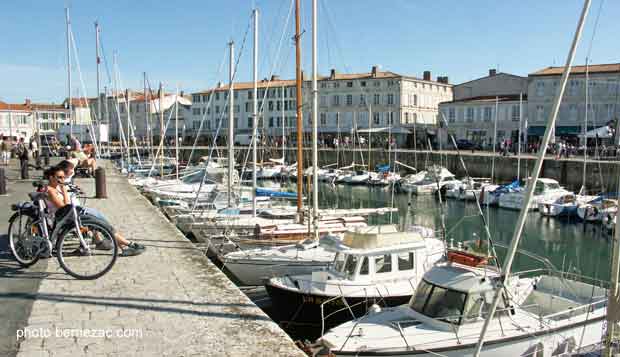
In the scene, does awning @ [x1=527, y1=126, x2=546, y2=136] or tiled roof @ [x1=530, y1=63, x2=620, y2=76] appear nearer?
tiled roof @ [x1=530, y1=63, x2=620, y2=76]

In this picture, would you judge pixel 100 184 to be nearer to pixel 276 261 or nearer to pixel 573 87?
pixel 276 261

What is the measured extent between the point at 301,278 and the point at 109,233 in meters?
5.88

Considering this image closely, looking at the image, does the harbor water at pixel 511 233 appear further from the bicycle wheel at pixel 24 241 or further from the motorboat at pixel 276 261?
the bicycle wheel at pixel 24 241

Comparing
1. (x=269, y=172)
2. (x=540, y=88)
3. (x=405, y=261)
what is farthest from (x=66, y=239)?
Answer: (x=540, y=88)

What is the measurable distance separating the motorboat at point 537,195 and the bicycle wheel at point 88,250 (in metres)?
30.5

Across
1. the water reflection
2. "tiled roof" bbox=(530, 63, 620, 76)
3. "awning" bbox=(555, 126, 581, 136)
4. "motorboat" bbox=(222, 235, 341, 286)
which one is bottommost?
the water reflection

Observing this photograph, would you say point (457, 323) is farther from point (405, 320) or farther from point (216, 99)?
point (216, 99)

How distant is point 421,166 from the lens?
54.8 m

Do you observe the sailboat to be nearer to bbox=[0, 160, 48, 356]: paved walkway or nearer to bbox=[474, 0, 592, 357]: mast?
bbox=[474, 0, 592, 357]: mast

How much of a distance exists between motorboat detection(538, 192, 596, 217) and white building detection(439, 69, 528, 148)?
25.7 metres

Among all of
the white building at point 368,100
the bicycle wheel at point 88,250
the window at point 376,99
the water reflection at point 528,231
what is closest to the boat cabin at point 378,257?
the water reflection at point 528,231

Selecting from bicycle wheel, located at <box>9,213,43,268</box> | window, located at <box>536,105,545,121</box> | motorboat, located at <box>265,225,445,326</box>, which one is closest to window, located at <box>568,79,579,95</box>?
window, located at <box>536,105,545,121</box>

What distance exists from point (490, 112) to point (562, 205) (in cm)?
3275

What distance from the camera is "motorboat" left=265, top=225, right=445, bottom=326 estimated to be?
11859 millimetres
